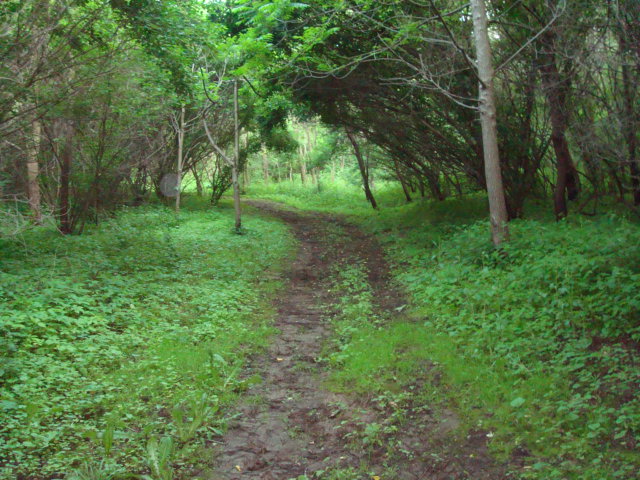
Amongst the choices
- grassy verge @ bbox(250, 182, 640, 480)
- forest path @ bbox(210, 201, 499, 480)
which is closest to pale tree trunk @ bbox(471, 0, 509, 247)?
grassy verge @ bbox(250, 182, 640, 480)

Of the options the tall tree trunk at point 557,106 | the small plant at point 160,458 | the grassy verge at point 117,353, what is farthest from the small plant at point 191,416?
the tall tree trunk at point 557,106

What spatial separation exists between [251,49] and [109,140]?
504 cm

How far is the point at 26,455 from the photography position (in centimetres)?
395

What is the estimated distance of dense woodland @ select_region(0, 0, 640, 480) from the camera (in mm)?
4449

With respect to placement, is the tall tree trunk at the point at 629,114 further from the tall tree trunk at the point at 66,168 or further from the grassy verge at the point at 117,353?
the tall tree trunk at the point at 66,168

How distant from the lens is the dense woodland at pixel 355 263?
4.45m

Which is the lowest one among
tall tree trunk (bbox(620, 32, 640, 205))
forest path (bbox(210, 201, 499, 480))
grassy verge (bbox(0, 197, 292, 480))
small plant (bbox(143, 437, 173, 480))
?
forest path (bbox(210, 201, 499, 480))

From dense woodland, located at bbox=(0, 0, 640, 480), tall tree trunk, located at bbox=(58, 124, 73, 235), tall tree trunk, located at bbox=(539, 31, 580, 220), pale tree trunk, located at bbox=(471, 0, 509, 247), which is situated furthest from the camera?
tall tree trunk, located at bbox=(58, 124, 73, 235)

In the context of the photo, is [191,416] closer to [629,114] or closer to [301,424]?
[301,424]

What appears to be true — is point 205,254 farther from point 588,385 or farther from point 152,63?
point 588,385

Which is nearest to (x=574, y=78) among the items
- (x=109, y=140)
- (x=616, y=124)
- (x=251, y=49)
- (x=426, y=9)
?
(x=616, y=124)

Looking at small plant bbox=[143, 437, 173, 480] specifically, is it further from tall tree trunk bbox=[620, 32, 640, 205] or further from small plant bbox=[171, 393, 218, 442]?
tall tree trunk bbox=[620, 32, 640, 205]

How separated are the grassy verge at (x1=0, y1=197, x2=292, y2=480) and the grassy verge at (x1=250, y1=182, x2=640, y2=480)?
1.78 m

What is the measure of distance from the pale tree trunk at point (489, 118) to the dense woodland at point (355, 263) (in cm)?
3
